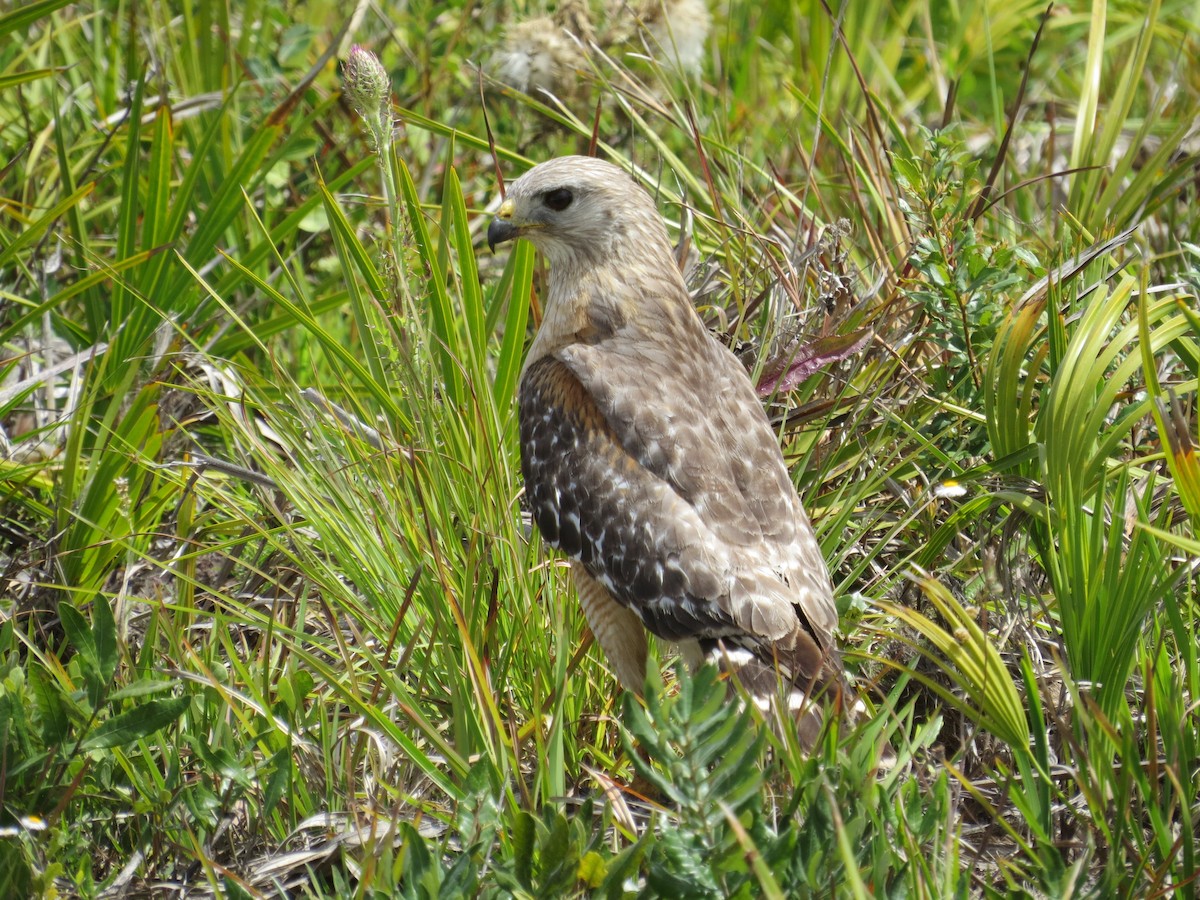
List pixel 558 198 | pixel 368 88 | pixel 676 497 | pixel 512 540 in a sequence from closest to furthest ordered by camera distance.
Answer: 1. pixel 368 88
2. pixel 512 540
3. pixel 676 497
4. pixel 558 198

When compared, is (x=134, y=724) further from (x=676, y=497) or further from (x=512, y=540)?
(x=676, y=497)

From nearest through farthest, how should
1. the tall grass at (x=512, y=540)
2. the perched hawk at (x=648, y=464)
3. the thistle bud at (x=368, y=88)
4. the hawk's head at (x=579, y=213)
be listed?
the tall grass at (x=512, y=540), the thistle bud at (x=368, y=88), the perched hawk at (x=648, y=464), the hawk's head at (x=579, y=213)

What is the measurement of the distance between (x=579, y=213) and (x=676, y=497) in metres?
0.96

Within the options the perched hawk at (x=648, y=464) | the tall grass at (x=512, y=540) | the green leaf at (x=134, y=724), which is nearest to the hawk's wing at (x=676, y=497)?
the perched hawk at (x=648, y=464)

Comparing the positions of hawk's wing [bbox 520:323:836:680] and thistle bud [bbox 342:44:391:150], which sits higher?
thistle bud [bbox 342:44:391:150]

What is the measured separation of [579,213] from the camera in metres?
3.74

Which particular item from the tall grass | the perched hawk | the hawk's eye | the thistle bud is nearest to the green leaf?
the tall grass

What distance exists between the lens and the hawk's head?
369cm

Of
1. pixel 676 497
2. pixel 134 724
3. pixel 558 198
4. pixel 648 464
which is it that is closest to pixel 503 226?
pixel 558 198

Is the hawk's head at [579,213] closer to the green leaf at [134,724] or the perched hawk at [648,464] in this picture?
the perched hawk at [648,464]

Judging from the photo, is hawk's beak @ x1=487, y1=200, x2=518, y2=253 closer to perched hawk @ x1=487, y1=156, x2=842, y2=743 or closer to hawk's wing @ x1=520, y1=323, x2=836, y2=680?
perched hawk @ x1=487, y1=156, x2=842, y2=743

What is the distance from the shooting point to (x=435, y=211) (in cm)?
499

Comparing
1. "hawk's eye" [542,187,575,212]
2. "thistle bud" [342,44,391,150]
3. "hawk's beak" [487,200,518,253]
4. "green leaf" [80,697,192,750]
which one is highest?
"thistle bud" [342,44,391,150]

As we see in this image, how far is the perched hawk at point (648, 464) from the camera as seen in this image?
3109mm
